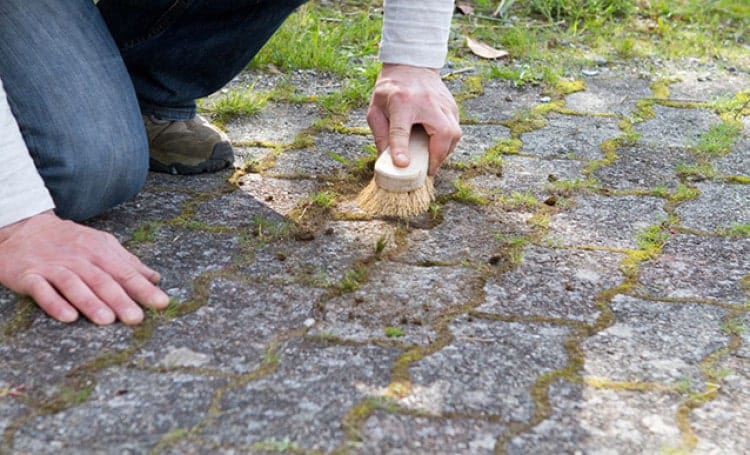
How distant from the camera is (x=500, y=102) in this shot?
11.3 feet

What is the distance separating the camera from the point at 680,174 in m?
2.78

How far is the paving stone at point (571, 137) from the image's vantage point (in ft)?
9.62

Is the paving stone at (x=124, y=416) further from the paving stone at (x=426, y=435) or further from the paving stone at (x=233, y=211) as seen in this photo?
the paving stone at (x=233, y=211)

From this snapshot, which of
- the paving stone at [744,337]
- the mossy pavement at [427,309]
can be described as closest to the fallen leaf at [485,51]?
the mossy pavement at [427,309]

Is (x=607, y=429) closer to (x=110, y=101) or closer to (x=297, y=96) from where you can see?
(x=110, y=101)

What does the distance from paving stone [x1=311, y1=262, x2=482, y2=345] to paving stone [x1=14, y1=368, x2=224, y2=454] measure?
315 mm

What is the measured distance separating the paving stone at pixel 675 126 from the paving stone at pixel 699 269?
0.77 meters

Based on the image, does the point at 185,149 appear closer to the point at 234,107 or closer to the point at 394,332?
the point at 234,107

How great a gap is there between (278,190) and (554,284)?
33.0 inches

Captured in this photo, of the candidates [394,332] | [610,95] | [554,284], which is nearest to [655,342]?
[554,284]

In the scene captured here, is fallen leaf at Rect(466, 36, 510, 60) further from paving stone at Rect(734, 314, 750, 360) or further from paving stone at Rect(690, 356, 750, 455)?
paving stone at Rect(690, 356, 750, 455)

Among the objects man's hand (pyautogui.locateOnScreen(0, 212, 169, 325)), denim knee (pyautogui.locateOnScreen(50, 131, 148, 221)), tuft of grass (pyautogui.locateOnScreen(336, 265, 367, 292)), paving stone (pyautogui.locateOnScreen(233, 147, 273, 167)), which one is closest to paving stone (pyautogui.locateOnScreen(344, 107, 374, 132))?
paving stone (pyautogui.locateOnScreen(233, 147, 273, 167))

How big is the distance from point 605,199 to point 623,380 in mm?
936

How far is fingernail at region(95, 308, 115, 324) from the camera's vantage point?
1.81 metres
